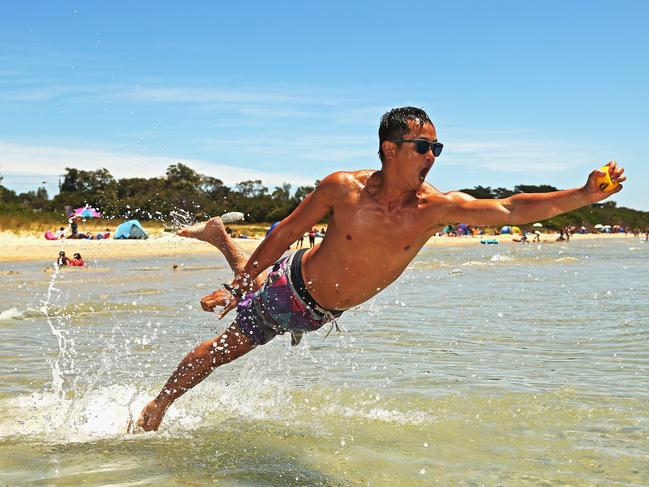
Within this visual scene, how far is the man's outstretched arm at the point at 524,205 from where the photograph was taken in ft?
11.9

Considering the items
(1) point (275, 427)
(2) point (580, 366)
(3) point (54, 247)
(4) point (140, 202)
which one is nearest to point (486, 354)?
(2) point (580, 366)

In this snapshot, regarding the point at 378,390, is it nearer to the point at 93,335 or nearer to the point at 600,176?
the point at 600,176

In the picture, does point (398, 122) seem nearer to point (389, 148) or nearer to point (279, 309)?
point (389, 148)

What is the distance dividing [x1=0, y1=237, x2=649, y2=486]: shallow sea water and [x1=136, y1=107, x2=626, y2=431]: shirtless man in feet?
1.98

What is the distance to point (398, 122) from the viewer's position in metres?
4.30

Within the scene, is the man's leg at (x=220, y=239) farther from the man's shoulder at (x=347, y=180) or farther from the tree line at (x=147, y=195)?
the tree line at (x=147, y=195)

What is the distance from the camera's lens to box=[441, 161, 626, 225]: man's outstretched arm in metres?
3.64

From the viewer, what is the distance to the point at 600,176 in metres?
3.59

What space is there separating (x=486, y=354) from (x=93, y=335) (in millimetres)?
4587

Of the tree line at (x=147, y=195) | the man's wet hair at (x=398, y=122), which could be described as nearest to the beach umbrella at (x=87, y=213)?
the tree line at (x=147, y=195)

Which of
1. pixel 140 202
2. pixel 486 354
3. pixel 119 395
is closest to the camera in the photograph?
pixel 119 395

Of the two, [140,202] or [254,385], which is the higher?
[140,202]

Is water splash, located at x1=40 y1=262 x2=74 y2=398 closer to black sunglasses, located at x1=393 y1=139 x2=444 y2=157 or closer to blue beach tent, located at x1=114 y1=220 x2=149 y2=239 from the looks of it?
black sunglasses, located at x1=393 y1=139 x2=444 y2=157

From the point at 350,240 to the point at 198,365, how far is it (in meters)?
1.28
